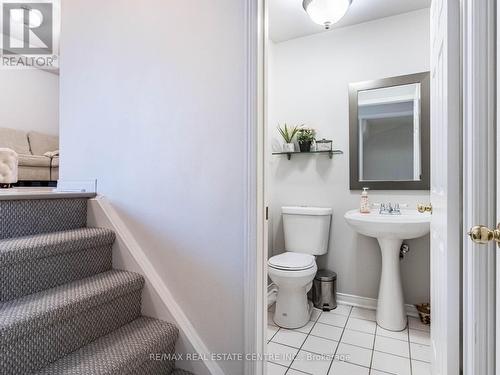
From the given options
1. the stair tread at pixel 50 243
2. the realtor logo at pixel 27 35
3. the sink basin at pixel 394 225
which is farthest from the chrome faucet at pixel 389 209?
the realtor logo at pixel 27 35

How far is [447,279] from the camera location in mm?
965

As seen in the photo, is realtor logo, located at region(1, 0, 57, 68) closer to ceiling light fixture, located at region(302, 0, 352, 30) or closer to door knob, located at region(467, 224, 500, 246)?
ceiling light fixture, located at region(302, 0, 352, 30)

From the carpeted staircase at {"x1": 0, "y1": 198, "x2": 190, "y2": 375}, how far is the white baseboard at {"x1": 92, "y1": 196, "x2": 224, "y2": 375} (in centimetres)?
4

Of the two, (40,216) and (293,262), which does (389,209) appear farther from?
(40,216)

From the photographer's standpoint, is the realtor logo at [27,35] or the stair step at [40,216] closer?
the stair step at [40,216]

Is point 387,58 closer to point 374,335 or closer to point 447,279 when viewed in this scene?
point 447,279

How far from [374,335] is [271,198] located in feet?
4.41

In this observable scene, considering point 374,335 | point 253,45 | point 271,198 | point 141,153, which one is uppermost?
point 253,45

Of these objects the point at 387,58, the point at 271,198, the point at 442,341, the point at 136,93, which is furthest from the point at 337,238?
the point at 136,93

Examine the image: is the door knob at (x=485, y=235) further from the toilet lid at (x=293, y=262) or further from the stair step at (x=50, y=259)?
the stair step at (x=50, y=259)

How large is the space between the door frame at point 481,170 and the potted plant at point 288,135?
1.75 m

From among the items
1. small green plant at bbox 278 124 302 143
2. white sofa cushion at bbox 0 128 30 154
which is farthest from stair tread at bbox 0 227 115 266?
white sofa cushion at bbox 0 128 30 154

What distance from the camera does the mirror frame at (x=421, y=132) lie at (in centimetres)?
215

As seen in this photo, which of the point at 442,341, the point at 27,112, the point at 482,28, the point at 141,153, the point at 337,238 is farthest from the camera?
the point at 27,112
